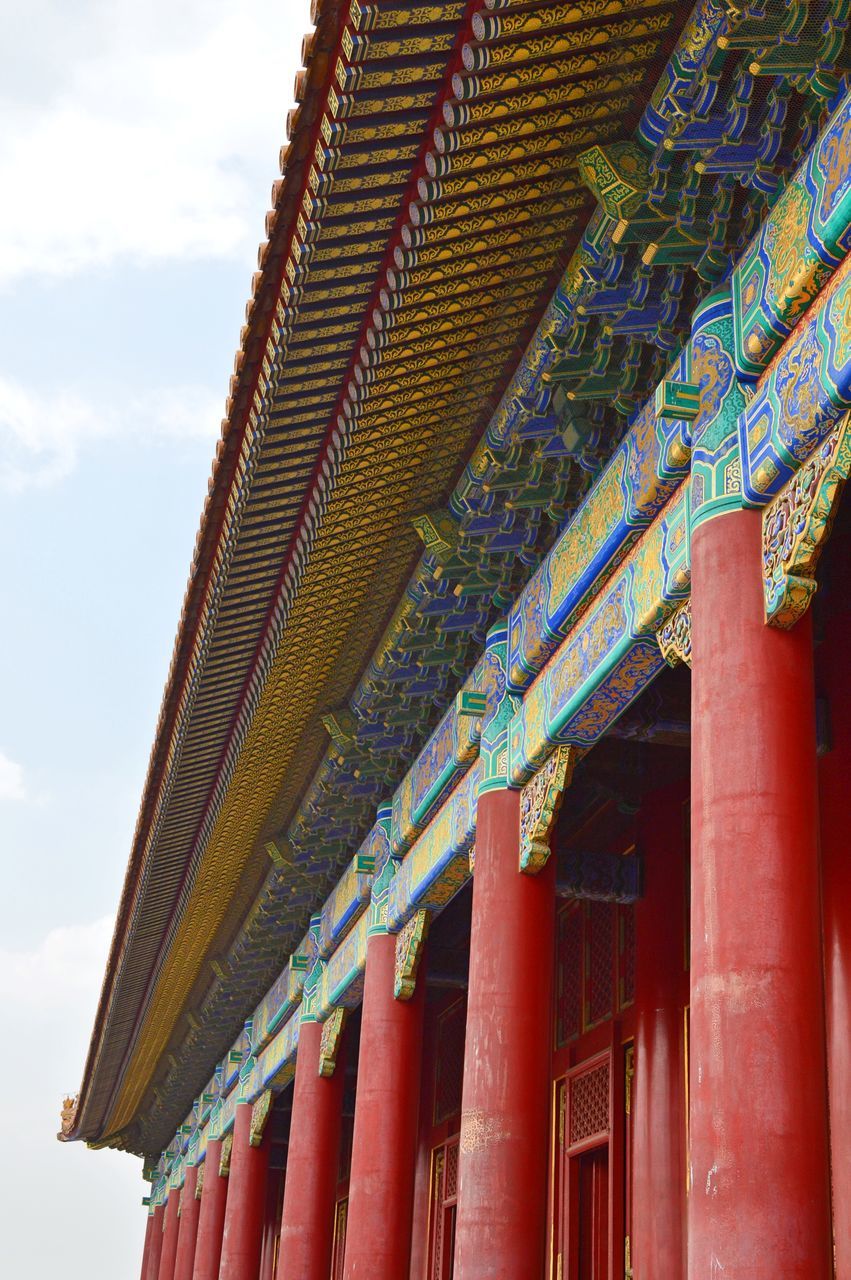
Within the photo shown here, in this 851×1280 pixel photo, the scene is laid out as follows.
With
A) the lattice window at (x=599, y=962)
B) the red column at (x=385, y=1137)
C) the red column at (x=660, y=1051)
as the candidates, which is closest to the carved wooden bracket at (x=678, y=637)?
the red column at (x=660, y=1051)

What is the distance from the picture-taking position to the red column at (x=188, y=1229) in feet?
77.0

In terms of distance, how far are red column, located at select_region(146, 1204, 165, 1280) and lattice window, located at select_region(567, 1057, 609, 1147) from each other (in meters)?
21.8

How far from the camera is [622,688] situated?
7129 mm

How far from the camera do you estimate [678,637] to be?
611cm

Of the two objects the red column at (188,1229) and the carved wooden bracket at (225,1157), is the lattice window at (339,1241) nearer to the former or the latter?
the carved wooden bracket at (225,1157)

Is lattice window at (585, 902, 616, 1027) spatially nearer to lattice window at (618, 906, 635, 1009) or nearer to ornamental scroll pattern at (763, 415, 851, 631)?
lattice window at (618, 906, 635, 1009)

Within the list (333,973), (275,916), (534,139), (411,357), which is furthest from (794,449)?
(275,916)

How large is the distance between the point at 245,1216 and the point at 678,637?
43.6ft

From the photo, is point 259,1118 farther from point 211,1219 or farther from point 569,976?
point 569,976

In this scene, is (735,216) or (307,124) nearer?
(307,124)

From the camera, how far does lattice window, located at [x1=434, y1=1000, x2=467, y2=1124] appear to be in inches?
544

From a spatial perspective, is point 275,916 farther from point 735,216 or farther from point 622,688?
point 735,216

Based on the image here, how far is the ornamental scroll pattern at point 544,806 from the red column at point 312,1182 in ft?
20.7

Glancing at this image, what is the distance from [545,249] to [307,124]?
133cm
